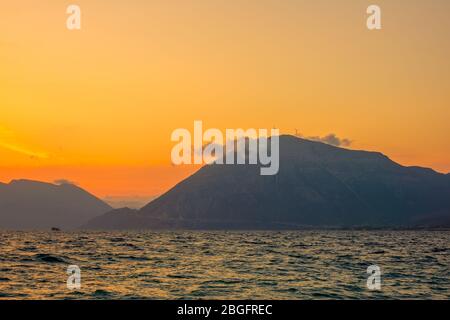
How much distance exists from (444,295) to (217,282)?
644 inches

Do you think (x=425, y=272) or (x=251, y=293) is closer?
(x=251, y=293)

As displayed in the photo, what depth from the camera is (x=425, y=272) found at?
201 ft

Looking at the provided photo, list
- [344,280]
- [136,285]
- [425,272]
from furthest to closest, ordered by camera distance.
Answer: [425,272] → [344,280] → [136,285]

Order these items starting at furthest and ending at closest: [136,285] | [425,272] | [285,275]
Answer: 1. [425,272]
2. [285,275]
3. [136,285]

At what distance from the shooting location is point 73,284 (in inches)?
1818

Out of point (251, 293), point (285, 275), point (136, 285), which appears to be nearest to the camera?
point (251, 293)
